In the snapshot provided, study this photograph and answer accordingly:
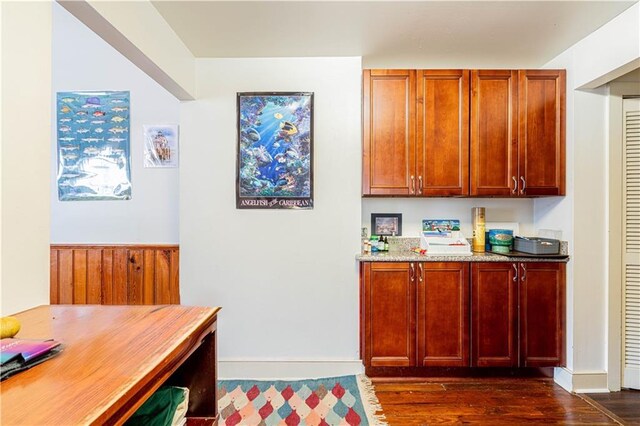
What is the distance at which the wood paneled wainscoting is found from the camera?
2.95m

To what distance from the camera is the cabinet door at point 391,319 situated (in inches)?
98.5

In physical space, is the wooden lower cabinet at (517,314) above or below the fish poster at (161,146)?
below

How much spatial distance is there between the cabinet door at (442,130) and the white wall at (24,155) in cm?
229

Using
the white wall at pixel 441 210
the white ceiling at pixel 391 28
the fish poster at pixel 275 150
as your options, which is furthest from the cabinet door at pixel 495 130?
the fish poster at pixel 275 150

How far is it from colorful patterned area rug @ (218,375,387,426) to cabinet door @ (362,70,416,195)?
1.56 metres

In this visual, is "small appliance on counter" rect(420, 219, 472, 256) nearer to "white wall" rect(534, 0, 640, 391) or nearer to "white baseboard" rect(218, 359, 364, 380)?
"white wall" rect(534, 0, 640, 391)

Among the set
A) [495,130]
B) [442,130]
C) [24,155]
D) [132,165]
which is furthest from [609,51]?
[132,165]

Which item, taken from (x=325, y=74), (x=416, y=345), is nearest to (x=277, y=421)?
(x=416, y=345)

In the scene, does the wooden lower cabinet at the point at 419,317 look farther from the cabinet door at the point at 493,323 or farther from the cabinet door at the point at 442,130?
the cabinet door at the point at 442,130

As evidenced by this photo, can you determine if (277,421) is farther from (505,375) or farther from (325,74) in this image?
(325,74)

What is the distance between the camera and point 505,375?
8.51ft

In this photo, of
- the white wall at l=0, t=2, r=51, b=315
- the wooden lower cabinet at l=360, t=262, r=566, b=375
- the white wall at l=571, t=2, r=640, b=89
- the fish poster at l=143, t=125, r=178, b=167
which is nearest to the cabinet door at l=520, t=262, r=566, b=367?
the wooden lower cabinet at l=360, t=262, r=566, b=375

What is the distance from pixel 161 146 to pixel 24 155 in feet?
6.41

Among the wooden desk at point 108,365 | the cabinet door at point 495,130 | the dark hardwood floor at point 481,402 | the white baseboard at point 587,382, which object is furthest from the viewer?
the cabinet door at point 495,130
